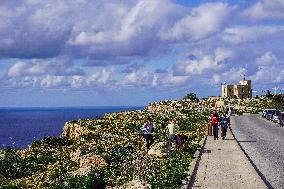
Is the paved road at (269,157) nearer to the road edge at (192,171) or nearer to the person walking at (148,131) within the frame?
the road edge at (192,171)

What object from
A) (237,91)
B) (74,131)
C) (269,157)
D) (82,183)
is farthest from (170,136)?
(237,91)

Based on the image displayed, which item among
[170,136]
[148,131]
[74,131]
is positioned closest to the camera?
[170,136]

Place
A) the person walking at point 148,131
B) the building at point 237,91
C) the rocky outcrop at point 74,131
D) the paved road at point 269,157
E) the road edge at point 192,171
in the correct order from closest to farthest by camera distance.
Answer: the road edge at point 192,171, the paved road at point 269,157, the person walking at point 148,131, the rocky outcrop at point 74,131, the building at point 237,91

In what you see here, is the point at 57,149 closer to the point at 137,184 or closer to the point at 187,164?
the point at 187,164

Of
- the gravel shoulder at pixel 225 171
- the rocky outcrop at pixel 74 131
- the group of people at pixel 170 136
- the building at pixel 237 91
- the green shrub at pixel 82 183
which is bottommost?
the green shrub at pixel 82 183

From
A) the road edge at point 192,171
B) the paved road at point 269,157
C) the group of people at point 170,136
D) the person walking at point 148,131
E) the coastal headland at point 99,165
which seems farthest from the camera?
the person walking at point 148,131

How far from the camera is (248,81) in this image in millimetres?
172875

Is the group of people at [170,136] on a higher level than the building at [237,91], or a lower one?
lower

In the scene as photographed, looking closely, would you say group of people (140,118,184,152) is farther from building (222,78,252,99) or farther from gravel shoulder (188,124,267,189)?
building (222,78,252,99)

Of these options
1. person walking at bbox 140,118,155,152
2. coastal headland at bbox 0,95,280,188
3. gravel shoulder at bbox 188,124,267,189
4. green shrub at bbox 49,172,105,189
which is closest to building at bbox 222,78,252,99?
coastal headland at bbox 0,95,280,188

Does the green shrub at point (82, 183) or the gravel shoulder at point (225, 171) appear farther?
the green shrub at point (82, 183)

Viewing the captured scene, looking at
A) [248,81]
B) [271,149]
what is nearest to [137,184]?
[271,149]

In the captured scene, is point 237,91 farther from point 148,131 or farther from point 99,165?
point 99,165

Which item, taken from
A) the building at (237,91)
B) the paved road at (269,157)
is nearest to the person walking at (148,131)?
the paved road at (269,157)
